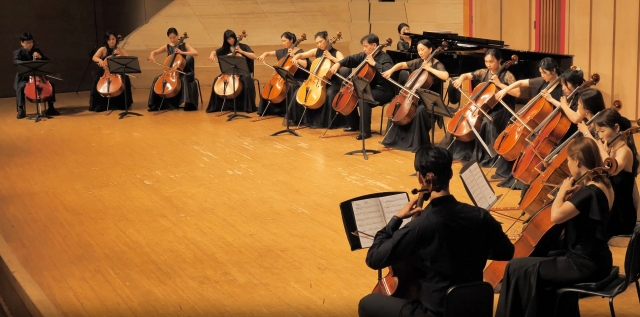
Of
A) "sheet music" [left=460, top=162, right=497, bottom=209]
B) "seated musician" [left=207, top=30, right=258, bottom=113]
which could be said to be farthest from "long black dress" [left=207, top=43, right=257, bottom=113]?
"sheet music" [left=460, top=162, right=497, bottom=209]

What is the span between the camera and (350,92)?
29.1ft

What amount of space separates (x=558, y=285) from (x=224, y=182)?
4.18 meters

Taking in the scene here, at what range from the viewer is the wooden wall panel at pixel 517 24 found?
1080cm

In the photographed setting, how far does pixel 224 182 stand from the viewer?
7.34 metres

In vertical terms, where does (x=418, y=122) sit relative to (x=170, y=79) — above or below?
below

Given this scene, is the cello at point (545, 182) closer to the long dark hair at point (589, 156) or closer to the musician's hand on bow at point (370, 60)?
the long dark hair at point (589, 156)

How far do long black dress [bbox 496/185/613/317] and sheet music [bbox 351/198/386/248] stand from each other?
0.71 m

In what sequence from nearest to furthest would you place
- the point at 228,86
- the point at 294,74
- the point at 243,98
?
the point at 294,74 → the point at 228,86 → the point at 243,98

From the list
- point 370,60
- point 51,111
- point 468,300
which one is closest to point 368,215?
point 468,300

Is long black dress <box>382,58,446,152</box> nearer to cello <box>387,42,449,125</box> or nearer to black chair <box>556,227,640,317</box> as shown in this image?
cello <box>387,42,449,125</box>

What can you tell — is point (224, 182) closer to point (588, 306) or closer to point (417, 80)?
point (417, 80)

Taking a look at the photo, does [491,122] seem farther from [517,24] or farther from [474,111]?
[517,24]

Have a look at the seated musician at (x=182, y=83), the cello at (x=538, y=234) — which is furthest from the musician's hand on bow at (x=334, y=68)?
the cello at (x=538, y=234)

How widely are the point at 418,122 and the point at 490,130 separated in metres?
0.98
